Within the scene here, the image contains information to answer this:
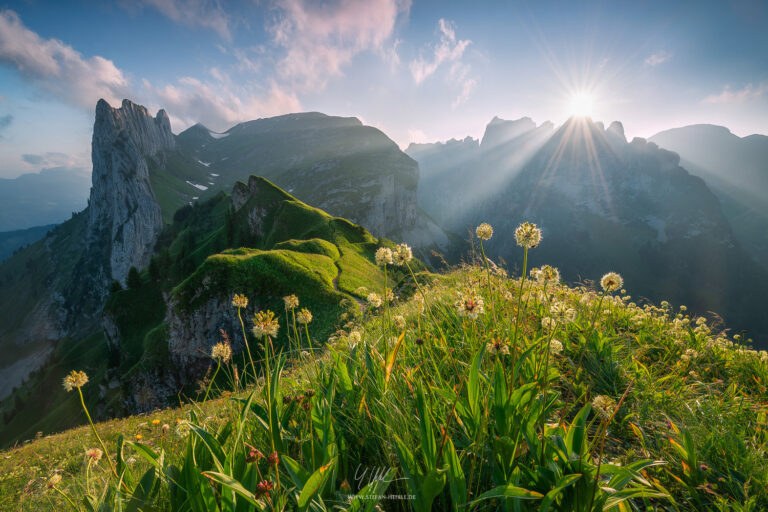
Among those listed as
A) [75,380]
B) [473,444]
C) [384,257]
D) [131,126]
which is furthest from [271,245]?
[131,126]

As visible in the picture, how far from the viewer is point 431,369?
324 centimetres

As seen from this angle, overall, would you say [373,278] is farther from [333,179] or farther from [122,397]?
[333,179]

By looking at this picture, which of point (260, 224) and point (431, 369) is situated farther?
point (260, 224)

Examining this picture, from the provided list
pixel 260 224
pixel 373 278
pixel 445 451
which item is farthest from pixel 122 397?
pixel 445 451

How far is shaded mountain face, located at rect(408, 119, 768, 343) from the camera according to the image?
13438 centimetres

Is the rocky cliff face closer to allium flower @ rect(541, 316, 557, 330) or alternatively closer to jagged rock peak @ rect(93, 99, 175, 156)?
jagged rock peak @ rect(93, 99, 175, 156)

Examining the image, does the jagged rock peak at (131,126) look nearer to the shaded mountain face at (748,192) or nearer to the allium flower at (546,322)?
the allium flower at (546,322)

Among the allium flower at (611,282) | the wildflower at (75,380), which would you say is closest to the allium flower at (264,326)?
the wildflower at (75,380)

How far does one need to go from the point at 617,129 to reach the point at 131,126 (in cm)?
28113

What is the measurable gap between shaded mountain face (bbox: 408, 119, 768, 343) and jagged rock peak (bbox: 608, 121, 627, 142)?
65cm

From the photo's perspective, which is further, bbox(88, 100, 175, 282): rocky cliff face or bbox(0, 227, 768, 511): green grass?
bbox(88, 100, 175, 282): rocky cliff face

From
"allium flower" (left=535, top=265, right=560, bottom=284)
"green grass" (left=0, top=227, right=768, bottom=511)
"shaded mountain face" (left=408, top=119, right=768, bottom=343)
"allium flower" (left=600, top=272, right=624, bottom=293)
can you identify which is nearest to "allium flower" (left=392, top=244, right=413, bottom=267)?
"green grass" (left=0, top=227, right=768, bottom=511)

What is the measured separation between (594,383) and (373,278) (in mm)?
28317

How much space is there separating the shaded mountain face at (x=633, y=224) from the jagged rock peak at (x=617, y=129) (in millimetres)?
647
